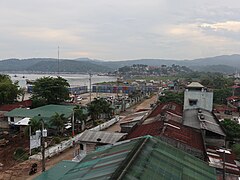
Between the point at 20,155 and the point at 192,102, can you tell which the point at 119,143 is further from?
the point at 192,102

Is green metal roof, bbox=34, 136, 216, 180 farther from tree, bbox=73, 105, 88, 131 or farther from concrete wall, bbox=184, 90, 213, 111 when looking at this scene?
concrete wall, bbox=184, 90, 213, 111

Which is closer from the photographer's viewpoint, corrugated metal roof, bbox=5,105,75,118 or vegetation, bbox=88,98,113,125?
corrugated metal roof, bbox=5,105,75,118

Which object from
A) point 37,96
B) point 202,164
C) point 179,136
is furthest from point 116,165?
point 37,96

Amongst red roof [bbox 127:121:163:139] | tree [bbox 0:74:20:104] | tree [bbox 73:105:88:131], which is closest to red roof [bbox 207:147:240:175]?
red roof [bbox 127:121:163:139]

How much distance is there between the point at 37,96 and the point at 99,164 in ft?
117

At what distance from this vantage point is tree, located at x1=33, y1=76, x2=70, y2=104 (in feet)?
141

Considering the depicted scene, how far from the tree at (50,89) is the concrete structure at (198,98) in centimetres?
2144

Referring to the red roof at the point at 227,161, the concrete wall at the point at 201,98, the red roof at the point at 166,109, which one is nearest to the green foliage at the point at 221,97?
the concrete wall at the point at 201,98

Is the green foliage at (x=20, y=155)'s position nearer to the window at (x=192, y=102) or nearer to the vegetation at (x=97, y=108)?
the vegetation at (x=97, y=108)

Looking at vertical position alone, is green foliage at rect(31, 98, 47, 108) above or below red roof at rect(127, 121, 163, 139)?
below

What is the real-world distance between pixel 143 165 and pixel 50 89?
35.9 meters

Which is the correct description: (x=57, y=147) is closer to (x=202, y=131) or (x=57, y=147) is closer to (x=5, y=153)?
(x=5, y=153)

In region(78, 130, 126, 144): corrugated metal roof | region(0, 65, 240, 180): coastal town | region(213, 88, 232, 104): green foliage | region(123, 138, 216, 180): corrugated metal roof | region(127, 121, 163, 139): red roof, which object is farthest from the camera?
region(213, 88, 232, 104): green foliage

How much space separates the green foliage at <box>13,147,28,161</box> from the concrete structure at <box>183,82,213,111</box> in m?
19.2
